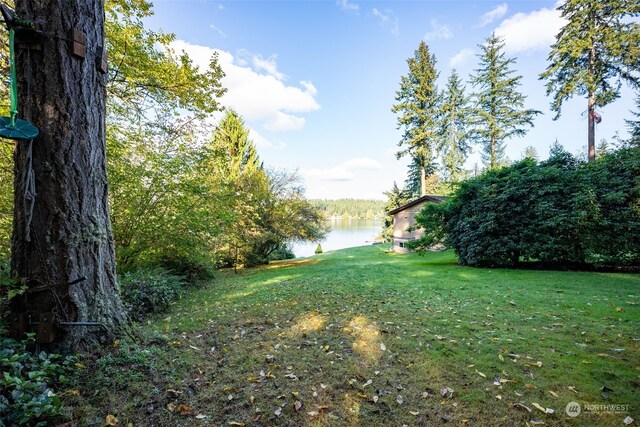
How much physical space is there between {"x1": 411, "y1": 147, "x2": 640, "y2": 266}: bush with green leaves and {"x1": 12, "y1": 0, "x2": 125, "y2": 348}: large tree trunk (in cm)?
1166

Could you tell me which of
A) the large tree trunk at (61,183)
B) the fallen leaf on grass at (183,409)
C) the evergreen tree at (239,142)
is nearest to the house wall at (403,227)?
the evergreen tree at (239,142)

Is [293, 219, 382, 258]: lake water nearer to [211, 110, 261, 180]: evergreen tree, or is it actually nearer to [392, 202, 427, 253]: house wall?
[392, 202, 427, 253]: house wall

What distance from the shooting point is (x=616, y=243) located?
336 inches

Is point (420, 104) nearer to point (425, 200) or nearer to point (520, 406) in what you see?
point (425, 200)

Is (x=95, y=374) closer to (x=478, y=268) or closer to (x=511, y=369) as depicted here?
(x=511, y=369)

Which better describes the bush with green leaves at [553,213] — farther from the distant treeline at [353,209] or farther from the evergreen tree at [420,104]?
the distant treeline at [353,209]

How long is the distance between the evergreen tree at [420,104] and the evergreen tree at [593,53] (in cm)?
886

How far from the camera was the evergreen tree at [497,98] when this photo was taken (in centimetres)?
2314

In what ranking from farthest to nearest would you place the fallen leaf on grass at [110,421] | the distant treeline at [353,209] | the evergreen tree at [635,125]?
1. the distant treeline at [353,209]
2. the evergreen tree at [635,125]
3. the fallen leaf on grass at [110,421]

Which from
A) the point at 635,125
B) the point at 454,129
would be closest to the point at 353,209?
the point at 454,129

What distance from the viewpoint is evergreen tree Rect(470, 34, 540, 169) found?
23.1m

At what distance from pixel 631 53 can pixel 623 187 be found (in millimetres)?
10632

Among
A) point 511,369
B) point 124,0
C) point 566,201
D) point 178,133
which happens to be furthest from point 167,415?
point 566,201

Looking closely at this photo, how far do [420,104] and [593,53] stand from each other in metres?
11.2
